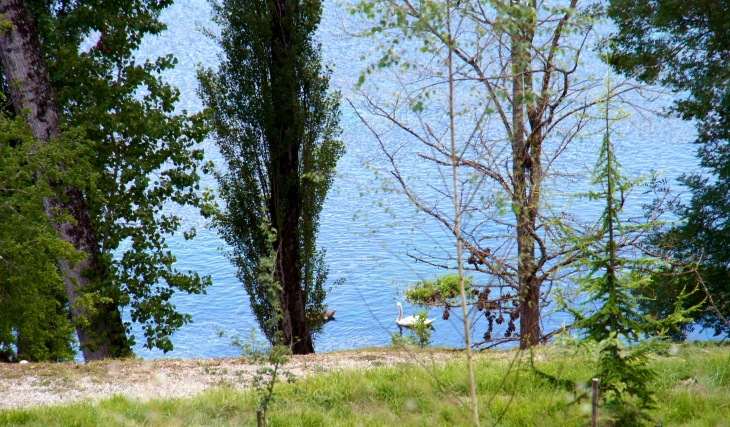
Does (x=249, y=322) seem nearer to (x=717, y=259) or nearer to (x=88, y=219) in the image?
(x=88, y=219)

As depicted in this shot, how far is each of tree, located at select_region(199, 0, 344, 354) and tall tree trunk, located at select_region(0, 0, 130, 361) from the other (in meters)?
2.85

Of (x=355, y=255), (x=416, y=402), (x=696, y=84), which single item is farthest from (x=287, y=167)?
(x=355, y=255)

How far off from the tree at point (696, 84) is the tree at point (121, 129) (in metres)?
6.55

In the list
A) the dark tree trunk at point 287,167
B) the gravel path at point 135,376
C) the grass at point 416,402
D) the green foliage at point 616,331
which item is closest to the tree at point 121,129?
the dark tree trunk at point 287,167

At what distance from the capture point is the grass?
14.4 ft

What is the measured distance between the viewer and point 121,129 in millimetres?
9234

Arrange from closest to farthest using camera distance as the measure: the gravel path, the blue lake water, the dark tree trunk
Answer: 1. the gravel path
2. the dark tree trunk
3. the blue lake water

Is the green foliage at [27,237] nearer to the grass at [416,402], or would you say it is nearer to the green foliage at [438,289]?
the grass at [416,402]

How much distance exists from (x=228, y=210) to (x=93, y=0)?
4.30 m

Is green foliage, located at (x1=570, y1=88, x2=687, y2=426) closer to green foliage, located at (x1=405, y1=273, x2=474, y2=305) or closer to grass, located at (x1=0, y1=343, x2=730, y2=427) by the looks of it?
grass, located at (x1=0, y1=343, x2=730, y2=427)

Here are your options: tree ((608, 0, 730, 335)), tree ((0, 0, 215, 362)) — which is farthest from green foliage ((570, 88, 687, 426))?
tree ((0, 0, 215, 362))

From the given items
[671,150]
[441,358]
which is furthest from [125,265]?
[671,150]

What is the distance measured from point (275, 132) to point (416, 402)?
709 centimetres

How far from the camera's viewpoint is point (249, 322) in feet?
54.1
